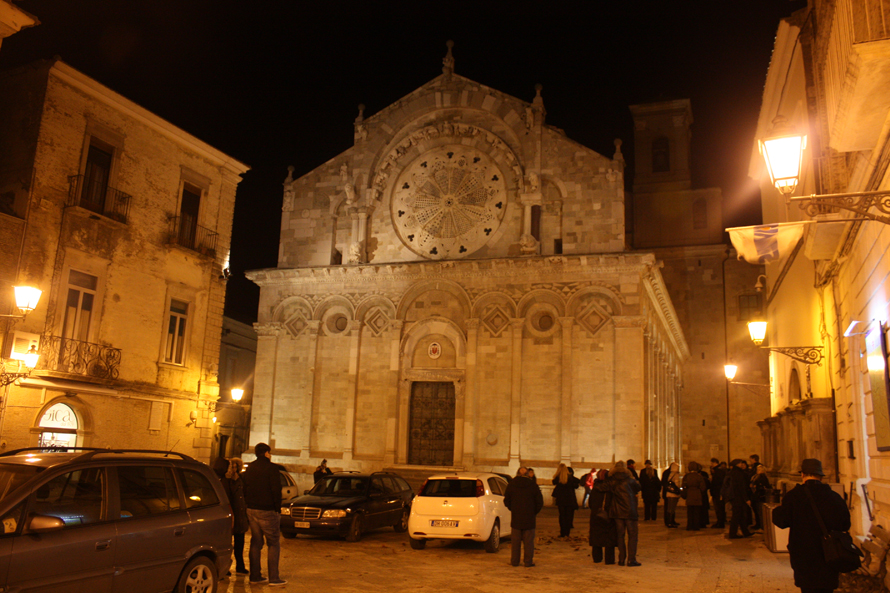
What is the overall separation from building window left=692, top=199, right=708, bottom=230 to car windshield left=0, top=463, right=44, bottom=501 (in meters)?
35.9

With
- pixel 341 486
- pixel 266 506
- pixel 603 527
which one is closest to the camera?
pixel 266 506

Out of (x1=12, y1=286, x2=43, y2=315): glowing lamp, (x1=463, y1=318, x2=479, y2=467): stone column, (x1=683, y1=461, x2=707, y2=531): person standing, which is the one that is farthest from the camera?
(x1=463, y1=318, x2=479, y2=467): stone column

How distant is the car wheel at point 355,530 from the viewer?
45.3 ft

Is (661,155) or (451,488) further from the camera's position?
(661,155)

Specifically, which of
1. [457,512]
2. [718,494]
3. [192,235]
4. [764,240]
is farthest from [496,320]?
[764,240]

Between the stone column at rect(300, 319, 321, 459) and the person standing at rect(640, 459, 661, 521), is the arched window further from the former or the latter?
the person standing at rect(640, 459, 661, 521)

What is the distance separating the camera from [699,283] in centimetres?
3678

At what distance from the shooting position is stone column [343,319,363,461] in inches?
992

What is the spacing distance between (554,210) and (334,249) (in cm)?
859

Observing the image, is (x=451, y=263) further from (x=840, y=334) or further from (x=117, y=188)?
(x=840, y=334)

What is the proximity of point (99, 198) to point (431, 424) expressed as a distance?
1290 centimetres

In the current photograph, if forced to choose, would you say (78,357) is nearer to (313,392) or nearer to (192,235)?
(192,235)

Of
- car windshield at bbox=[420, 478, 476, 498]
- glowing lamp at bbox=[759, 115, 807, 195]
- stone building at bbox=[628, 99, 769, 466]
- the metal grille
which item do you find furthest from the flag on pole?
stone building at bbox=[628, 99, 769, 466]

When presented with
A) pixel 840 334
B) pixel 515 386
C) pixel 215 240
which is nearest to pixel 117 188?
pixel 215 240
